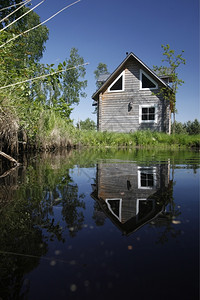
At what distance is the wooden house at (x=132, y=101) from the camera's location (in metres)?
13.4

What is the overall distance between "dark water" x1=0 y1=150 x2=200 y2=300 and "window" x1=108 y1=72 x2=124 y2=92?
1368cm

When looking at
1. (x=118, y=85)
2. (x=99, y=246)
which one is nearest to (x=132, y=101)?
(x=118, y=85)

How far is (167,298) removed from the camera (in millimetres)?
593

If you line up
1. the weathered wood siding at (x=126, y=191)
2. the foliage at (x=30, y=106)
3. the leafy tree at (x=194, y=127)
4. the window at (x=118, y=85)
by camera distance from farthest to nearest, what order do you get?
the leafy tree at (x=194, y=127) → the window at (x=118, y=85) → the foliage at (x=30, y=106) → the weathered wood siding at (x=126, y=191)

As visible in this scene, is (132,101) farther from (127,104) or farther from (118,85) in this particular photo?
(118,85)

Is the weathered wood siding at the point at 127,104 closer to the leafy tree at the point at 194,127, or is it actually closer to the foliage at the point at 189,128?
the foliage at the point at 189,128

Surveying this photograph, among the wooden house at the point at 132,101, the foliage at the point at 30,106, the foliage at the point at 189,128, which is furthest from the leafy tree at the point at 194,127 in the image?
the foliage at the point at 30,106

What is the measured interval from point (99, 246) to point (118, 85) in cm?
1466

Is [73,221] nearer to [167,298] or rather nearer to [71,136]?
[167,298]

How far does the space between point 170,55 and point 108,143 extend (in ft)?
30.7

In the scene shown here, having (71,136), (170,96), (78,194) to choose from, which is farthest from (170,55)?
(78,194)

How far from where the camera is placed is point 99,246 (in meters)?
0.87

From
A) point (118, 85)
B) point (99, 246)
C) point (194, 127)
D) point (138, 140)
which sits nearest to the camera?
point (99, 246)

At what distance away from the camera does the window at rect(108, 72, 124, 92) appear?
14.3 metres
